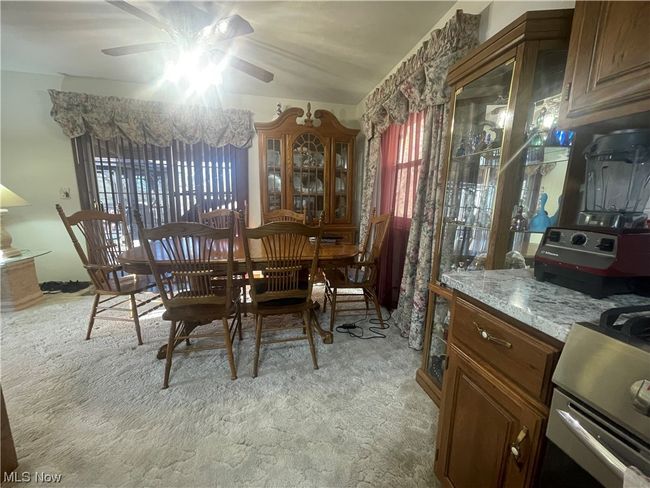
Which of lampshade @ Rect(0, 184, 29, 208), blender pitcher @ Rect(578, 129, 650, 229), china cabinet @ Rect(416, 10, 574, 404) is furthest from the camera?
lampshade @ Rect(0, 184, 29, 208)

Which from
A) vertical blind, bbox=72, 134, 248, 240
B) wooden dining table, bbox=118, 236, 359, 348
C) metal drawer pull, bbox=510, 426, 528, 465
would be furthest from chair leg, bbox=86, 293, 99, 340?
metal drawer pull, bbox=510, 426, 528, 465

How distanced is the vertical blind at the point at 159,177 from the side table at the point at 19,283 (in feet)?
2.74

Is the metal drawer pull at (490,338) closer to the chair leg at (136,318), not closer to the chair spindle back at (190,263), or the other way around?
the chair spindle back at (190,263)

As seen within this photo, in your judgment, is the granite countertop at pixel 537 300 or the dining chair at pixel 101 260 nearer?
the granite countertop at pixel 537 300

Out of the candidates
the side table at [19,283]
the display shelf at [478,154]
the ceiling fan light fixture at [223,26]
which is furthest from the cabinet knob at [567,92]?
the side table at [19,283]

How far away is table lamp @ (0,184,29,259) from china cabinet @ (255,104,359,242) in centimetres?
234

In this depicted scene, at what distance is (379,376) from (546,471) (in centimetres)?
119

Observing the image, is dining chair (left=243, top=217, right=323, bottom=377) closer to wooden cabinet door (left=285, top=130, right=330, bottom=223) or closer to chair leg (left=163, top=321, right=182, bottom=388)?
chair leg (left=163, top=321, right=182, bottom=388)

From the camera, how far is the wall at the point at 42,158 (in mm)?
2904

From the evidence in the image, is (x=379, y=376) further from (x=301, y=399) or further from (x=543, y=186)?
(x=543, y=186)

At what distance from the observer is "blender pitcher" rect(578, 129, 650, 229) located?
0.86 meters

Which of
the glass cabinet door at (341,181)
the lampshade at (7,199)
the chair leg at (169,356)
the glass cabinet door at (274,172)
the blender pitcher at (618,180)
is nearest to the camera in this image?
the blender pitcher at (618,180)

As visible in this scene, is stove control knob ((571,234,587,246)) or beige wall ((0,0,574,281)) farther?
beige wall ((0,0,574,281))

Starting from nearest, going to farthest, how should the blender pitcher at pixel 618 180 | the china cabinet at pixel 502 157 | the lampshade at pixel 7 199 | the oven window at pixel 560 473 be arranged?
1. the oven window at pixel 560 473
2. the blender pitcher at pixel 618 180
3. the china cabinet at pixel 502 157
4. the lampshade at pixel 7 199
